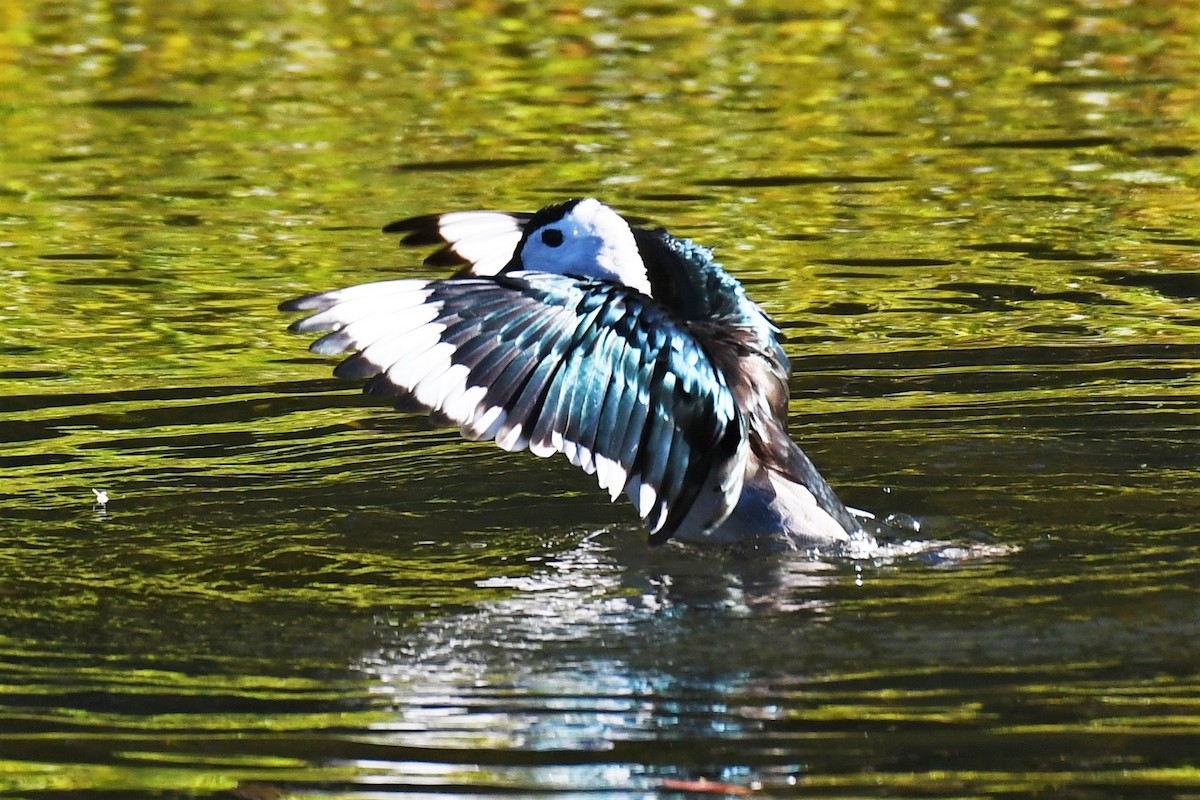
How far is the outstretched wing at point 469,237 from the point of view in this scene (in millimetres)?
7414

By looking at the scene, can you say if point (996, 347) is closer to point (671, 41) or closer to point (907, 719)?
point (907, 719)

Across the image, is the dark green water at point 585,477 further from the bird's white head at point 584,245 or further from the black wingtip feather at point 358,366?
the bird's white head at point 584,245

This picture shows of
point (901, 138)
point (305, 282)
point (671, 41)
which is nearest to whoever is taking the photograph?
point (305, 282)

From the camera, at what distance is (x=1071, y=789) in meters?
4.27

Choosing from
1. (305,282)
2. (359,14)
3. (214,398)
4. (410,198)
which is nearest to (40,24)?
(359,14)

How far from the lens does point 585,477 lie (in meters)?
7.18

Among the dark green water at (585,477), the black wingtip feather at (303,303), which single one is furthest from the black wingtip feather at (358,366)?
the dark green water at (585,477)

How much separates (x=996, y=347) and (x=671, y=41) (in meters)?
8.71

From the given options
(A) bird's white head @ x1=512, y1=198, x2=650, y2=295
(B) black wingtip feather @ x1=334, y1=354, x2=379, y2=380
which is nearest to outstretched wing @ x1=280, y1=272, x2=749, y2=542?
(B) black wingtip feather @ x1=334, y1=354, x2=379, y2=380

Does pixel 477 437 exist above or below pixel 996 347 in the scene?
above

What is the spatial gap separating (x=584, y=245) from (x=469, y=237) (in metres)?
0.82

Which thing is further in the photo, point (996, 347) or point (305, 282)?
point (305, 282)

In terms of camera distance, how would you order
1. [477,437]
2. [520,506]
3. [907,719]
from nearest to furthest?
[907,719]
[477,437]
[520,506]

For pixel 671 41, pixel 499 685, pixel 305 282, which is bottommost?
pixel 671 41
